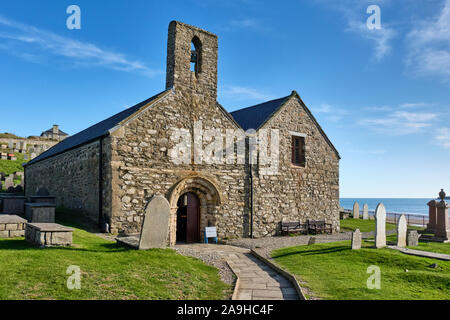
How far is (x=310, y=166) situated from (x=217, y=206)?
24.3 ft

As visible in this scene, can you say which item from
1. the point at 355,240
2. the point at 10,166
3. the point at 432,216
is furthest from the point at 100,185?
the point at 10,166

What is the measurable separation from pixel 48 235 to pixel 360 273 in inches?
338

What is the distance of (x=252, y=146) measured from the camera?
17.4 m

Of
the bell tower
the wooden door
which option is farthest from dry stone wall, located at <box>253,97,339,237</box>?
the bell tower

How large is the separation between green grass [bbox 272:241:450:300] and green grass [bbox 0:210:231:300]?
2.58 m

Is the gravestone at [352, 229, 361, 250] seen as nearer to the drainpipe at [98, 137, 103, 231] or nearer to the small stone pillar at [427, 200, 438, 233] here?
the small stone pillar at [427, 200, 438, 233]

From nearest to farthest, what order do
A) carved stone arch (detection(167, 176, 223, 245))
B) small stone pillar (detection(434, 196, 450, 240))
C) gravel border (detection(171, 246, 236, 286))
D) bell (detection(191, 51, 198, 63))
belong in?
1. gravel border (detection(171, 246, 236, 286))
2. carved stone arch (detection(167, 176, 223, 245))
3. bell (detection(191, 51, 198, 63))
4. small stone pillar (detection(434, 196, 450, 240))

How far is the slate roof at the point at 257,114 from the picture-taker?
62.3 feet

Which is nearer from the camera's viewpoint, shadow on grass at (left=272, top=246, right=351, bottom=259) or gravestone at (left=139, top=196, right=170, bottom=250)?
gravestone at (left=139, top=196, right=170, bottom=250)

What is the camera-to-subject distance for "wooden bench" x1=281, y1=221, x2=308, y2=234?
18219 mm

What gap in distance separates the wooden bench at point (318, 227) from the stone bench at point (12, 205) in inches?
593

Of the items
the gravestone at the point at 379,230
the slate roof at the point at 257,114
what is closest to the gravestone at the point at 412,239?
the gravestone at the point at 379,230
